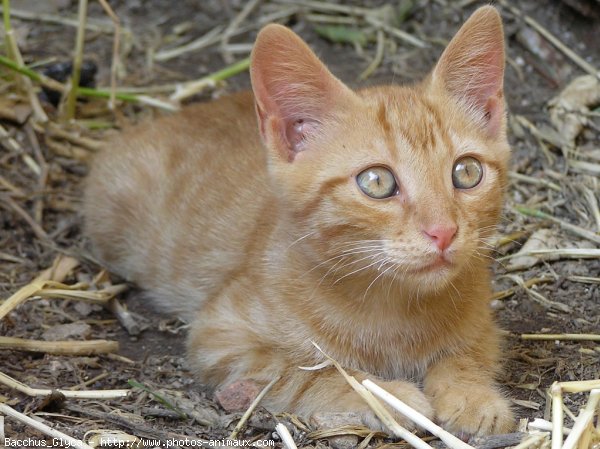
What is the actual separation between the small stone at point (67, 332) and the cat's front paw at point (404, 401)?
133 cm

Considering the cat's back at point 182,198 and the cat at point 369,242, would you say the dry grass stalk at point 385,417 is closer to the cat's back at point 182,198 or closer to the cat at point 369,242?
the cat at point 369,242

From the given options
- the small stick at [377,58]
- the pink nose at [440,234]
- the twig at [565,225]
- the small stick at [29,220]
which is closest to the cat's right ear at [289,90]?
the pink nose at [440,234]

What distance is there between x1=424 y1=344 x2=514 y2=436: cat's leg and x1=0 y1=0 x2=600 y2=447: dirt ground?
14cm

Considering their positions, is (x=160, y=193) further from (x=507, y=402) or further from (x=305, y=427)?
(x=507, y=402)

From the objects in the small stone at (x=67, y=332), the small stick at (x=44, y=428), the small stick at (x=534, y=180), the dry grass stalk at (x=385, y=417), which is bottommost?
the small stone at (x=67, y=332)

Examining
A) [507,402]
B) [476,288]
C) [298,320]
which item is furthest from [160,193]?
[507,402]

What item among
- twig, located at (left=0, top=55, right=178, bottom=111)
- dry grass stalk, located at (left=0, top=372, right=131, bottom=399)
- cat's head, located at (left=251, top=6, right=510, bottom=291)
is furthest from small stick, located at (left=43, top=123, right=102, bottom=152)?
cat's head, located at (left=251, top=6, right=510, bottom=291)

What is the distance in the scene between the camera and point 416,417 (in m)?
3.06

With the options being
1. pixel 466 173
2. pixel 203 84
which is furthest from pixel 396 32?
pixel 466 173

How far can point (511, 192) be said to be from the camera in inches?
198

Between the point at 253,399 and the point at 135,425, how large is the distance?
1.54 feet

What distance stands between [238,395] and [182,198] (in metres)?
1.37

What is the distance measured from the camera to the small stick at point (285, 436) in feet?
10.3

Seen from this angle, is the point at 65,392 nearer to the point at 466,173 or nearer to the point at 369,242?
the point at 369,242
